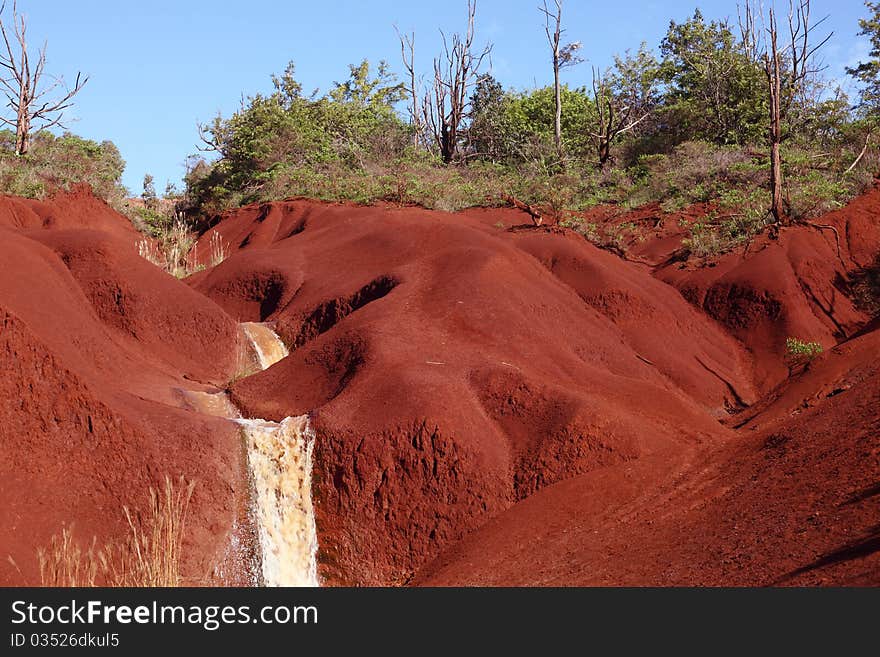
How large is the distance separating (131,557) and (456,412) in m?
5.04

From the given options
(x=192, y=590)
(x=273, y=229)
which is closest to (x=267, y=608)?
(x=192, y=590)

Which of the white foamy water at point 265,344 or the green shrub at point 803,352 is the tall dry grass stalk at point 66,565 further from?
the green shrub at point 803,352

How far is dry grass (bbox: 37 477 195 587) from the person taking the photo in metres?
7.48

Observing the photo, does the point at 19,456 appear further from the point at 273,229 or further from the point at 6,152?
the point at 6,152

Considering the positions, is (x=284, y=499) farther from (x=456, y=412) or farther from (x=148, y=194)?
(x=148, y=194)

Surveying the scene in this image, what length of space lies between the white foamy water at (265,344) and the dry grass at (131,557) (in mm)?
6846

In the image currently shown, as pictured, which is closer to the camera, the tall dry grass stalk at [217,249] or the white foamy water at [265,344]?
the white foamy water at [265,344]

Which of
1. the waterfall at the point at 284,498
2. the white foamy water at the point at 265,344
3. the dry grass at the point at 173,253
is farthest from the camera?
the dry grass at the point at 173,253

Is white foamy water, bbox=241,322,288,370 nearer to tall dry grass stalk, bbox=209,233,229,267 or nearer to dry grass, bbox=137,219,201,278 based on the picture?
dry grass, bbox=137,219,201,278

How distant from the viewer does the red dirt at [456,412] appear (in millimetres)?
9375

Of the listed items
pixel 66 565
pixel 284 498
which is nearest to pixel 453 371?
pixel 284 498

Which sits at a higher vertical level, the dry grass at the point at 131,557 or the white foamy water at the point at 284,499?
the white foamy water at the point at 284,499

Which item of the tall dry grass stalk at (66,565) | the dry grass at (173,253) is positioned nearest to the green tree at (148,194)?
the dry grass at (173,253)

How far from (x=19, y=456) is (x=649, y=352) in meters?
12.1
